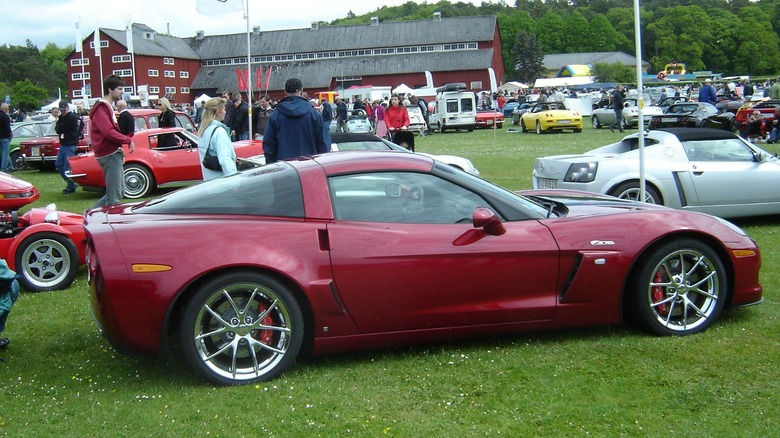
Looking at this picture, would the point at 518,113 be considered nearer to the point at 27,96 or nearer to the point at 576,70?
the point at 27,96

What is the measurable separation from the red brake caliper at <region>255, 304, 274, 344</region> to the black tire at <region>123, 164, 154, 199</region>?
10.4m

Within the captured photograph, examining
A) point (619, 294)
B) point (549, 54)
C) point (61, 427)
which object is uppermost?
point (549, 54)

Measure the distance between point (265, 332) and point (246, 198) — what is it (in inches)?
32.7

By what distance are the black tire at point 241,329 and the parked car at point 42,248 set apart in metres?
3.46

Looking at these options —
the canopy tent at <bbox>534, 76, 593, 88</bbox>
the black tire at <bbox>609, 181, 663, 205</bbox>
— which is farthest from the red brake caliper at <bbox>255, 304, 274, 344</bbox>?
the canopy tent at <bbox>534, 76, 593, 88</bbox>

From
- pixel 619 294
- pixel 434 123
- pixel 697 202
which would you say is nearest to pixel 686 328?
pixel 619 294

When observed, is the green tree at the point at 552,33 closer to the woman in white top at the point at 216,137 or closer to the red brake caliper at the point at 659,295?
the woman in white top at the point at 216,137

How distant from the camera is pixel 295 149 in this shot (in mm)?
7648

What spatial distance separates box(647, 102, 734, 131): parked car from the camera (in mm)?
23211

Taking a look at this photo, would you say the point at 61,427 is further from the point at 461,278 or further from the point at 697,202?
the point at 697,202

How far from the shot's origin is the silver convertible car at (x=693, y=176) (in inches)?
355

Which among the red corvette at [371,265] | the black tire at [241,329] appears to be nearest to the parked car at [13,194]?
the red corvette at [371,265]

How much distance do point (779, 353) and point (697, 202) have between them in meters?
4.80

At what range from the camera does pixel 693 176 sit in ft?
29.6
